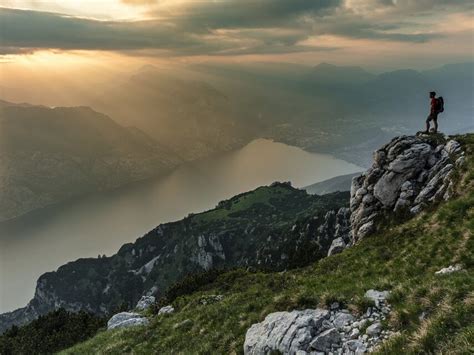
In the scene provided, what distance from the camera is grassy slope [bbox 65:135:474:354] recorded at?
9.37m

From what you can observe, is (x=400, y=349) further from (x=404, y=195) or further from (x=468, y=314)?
(x=404, y=195)

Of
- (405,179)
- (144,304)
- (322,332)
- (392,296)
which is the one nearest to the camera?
(322,332)

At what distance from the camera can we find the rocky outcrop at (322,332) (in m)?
11.7

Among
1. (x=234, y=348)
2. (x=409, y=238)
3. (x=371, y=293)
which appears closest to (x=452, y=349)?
(x=371, y=293)

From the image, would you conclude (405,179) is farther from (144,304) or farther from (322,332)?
(144,304)

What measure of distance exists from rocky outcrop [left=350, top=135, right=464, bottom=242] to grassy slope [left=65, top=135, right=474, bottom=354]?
160 inches

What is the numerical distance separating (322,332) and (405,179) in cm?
3512

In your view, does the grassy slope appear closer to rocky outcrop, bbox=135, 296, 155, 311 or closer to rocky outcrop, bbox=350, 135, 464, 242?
rocky outcrop, bbox=350, 135, 464, 242

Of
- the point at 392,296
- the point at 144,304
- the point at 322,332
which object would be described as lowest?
the point at 144,304

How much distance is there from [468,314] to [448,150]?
35728 millimetres

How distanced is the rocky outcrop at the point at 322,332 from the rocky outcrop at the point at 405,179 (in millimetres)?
24573

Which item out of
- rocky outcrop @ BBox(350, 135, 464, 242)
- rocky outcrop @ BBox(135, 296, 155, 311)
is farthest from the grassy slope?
rocky outcrop @ BBox(135, 296, 155, 311)

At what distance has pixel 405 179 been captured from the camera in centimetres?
4291

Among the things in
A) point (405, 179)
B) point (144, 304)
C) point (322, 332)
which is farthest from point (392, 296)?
point (144, 304)
